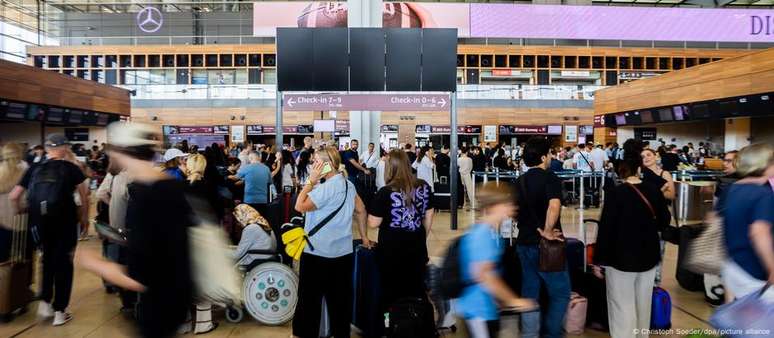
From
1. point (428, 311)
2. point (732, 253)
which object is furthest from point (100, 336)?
point (732, 253)

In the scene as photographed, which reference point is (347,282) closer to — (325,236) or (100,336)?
(325,236)

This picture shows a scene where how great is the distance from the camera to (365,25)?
1188 cm

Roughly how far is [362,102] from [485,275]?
21.8 ft

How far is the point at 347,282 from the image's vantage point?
12.6 ft

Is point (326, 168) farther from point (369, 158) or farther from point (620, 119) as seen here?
point (620, 119)

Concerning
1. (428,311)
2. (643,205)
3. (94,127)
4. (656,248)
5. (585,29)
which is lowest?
(428,311)

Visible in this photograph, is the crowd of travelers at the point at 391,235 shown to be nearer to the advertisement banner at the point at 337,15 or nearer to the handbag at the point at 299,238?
the handbag at the point at 299,238

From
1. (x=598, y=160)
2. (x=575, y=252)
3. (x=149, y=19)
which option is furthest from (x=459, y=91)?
(x=575, y=252)

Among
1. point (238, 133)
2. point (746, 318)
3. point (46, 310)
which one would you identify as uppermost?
point (238, 133)

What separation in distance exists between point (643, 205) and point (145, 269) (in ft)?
10.6

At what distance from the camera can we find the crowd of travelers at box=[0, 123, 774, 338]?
6.89 ft

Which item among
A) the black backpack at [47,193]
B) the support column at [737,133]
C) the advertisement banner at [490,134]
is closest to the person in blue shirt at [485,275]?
the black backpack at [47,193]

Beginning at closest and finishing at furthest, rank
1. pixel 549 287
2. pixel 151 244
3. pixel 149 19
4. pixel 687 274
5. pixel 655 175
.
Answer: pixel 151 244, pixel 549 287, pixel 655 175, pixel 687 274, pixel 149 19

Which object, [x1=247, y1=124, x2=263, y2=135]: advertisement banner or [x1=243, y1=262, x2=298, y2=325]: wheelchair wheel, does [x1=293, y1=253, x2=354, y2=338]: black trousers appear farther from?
[x1=247, y1=124, x2=263, y2=135]: advertisement banner
